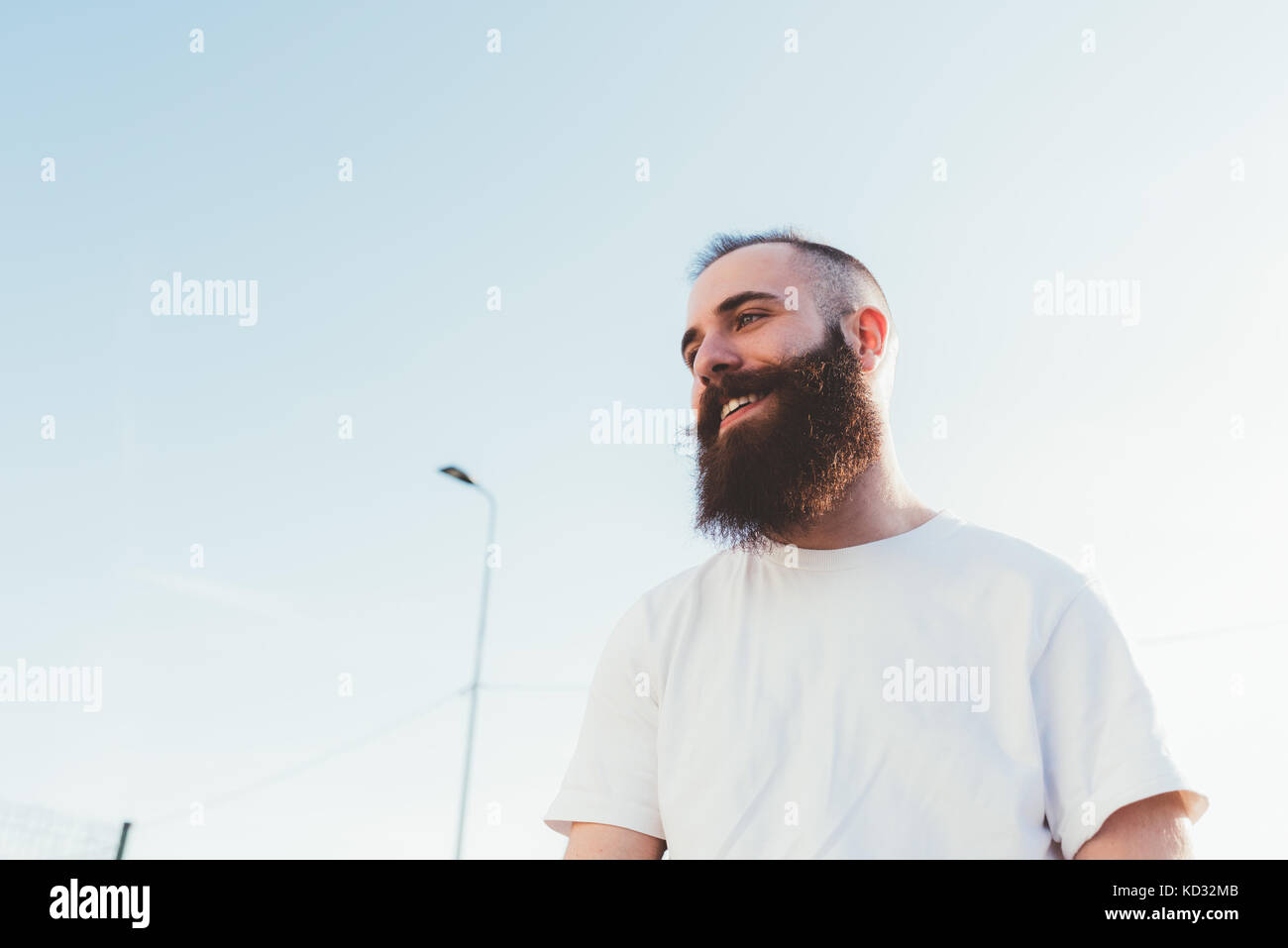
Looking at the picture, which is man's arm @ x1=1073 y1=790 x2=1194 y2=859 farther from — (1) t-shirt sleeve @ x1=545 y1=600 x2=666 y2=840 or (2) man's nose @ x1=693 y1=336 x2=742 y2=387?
(2) man's nose @ x1=693 y1=336 x2=742 y2=387

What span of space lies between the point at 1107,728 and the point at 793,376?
1.40 m

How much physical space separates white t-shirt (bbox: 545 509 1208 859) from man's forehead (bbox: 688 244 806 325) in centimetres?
94

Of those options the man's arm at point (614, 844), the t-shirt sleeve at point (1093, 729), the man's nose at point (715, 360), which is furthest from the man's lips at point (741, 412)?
the man's arm at point (614, 844)

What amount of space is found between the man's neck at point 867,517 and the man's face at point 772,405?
3cm

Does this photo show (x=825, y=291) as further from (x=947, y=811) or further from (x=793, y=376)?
(x=947, y=811)

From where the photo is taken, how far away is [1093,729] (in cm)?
220

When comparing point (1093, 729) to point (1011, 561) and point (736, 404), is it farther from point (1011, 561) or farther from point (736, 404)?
point (736, 404)

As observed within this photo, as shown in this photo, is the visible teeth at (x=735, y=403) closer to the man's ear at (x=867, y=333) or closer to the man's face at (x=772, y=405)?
the man's face at (x=772, y=405)

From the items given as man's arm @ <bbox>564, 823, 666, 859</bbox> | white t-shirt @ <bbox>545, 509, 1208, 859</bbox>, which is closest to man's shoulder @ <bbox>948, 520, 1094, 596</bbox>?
white t-shirt @ <bbox>545, 509, 1208, 859</bbox>

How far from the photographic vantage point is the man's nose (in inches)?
119

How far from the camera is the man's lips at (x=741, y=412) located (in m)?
3.01
